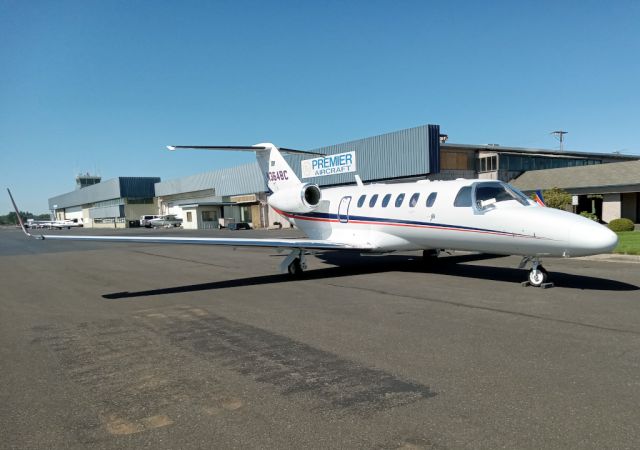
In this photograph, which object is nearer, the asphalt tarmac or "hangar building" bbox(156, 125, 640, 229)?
the asphalt tarmac

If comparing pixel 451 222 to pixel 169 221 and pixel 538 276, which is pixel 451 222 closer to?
pixel 538 276

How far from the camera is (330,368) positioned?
4953mm

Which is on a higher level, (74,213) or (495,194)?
(74,213)

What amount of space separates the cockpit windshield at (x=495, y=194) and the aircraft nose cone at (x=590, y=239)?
146cm

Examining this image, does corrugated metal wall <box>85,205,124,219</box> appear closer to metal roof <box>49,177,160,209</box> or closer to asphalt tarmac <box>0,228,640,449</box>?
metal roof <box>49,177,160,209</box>

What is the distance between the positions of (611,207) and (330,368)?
33.7 meters

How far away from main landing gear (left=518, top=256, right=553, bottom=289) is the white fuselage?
397mm

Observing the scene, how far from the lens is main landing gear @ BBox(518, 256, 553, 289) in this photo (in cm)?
934

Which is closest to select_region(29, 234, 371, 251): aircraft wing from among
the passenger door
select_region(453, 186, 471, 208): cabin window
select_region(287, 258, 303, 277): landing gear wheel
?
select_region(287, 258, 303, 277): landing gear wheel

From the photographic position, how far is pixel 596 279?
1031 cm

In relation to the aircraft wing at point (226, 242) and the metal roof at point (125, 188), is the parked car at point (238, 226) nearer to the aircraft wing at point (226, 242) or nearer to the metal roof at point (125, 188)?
the aircraft wing at point (226, 242)

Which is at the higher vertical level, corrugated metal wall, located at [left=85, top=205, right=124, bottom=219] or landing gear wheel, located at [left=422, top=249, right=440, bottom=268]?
corrugated metal wall, located at [left=85, top=205, right=124, bottom=219]

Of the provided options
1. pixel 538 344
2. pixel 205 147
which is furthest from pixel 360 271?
pixel 538 344

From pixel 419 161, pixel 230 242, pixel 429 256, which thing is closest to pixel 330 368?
pixel 230 242
